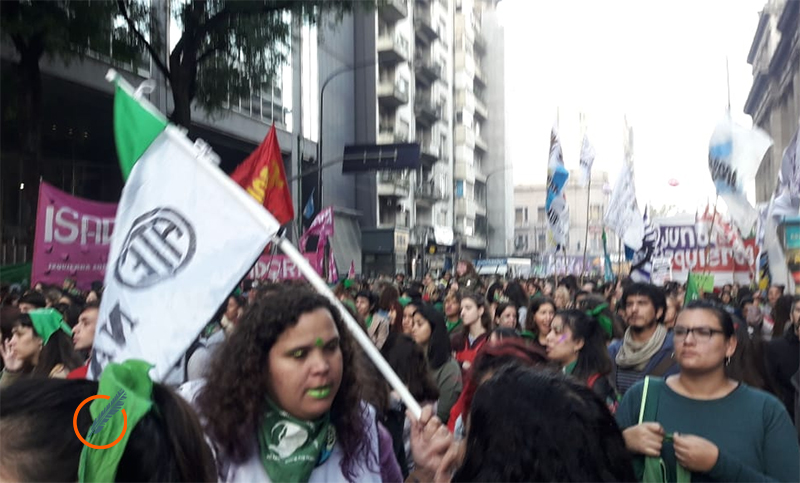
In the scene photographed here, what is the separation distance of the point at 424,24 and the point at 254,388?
39.7 metres

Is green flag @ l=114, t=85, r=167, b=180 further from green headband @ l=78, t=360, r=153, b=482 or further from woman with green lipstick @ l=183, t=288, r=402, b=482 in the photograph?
green headband @ l=78, t=360, r=153, b=482

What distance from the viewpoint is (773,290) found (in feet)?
26.6

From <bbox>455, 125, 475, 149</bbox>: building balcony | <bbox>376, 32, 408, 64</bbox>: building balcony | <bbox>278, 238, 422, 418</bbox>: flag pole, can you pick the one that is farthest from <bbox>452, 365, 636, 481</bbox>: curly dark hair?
<bbox>455, 125, 475, 149</bbox>: building balcony

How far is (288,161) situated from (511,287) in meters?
18.2

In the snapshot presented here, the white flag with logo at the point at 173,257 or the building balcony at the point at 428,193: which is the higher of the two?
the building balcony at the point at 428,193

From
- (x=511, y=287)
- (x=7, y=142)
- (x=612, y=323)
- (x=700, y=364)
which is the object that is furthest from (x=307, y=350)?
(x=7, y=142)

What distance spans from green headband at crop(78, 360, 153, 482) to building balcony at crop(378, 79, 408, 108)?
33246 mm

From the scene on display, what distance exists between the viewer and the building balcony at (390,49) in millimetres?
32906

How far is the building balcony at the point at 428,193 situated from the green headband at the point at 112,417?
37.2 meters

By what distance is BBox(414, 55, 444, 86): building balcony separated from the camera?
131ft

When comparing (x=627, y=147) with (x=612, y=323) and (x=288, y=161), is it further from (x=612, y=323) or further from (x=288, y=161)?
(x=288, y=161)

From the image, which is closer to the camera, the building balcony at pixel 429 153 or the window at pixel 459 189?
the building balcony at pixel 429 153

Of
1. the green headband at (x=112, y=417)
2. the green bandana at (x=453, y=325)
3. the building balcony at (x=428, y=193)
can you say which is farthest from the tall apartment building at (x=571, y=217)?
the green headband at (x=112, y=417)

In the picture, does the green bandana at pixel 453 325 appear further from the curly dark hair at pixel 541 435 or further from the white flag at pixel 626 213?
the white flag at pixel 626 213
